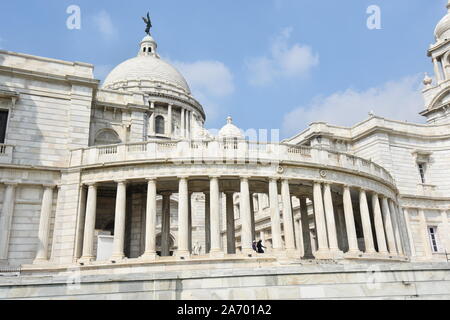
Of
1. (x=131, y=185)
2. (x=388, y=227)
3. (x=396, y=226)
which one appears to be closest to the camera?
(x=131, y=185)

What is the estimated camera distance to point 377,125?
132ft

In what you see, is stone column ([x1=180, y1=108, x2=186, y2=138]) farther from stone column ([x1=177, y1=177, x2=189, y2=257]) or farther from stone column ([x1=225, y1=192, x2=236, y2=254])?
stone column ([x1=177, y1=177, x2=189, y2=257])

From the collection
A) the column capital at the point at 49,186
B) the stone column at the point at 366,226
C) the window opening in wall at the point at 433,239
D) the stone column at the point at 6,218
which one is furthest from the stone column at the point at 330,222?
the stone column at the point at 6,218

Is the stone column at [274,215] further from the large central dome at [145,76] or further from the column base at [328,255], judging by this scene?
the large central dome at [145,76]

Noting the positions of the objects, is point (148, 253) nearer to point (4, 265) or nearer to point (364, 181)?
point (4, 265)

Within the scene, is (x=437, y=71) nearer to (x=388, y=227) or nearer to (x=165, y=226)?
(x=388, y=227)

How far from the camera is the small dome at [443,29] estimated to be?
176ft

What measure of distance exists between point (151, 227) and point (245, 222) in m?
5.79

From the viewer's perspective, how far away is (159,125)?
64938 mm

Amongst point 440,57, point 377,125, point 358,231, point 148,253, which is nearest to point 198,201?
point 358,231

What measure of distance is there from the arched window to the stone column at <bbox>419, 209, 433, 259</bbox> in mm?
40243

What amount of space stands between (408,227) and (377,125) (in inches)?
420

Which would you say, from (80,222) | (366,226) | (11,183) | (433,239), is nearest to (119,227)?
(80,222)

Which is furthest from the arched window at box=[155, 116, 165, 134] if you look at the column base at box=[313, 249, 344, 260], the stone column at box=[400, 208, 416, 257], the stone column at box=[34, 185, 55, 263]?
the column base at box=[313, 249, 344, 260]
